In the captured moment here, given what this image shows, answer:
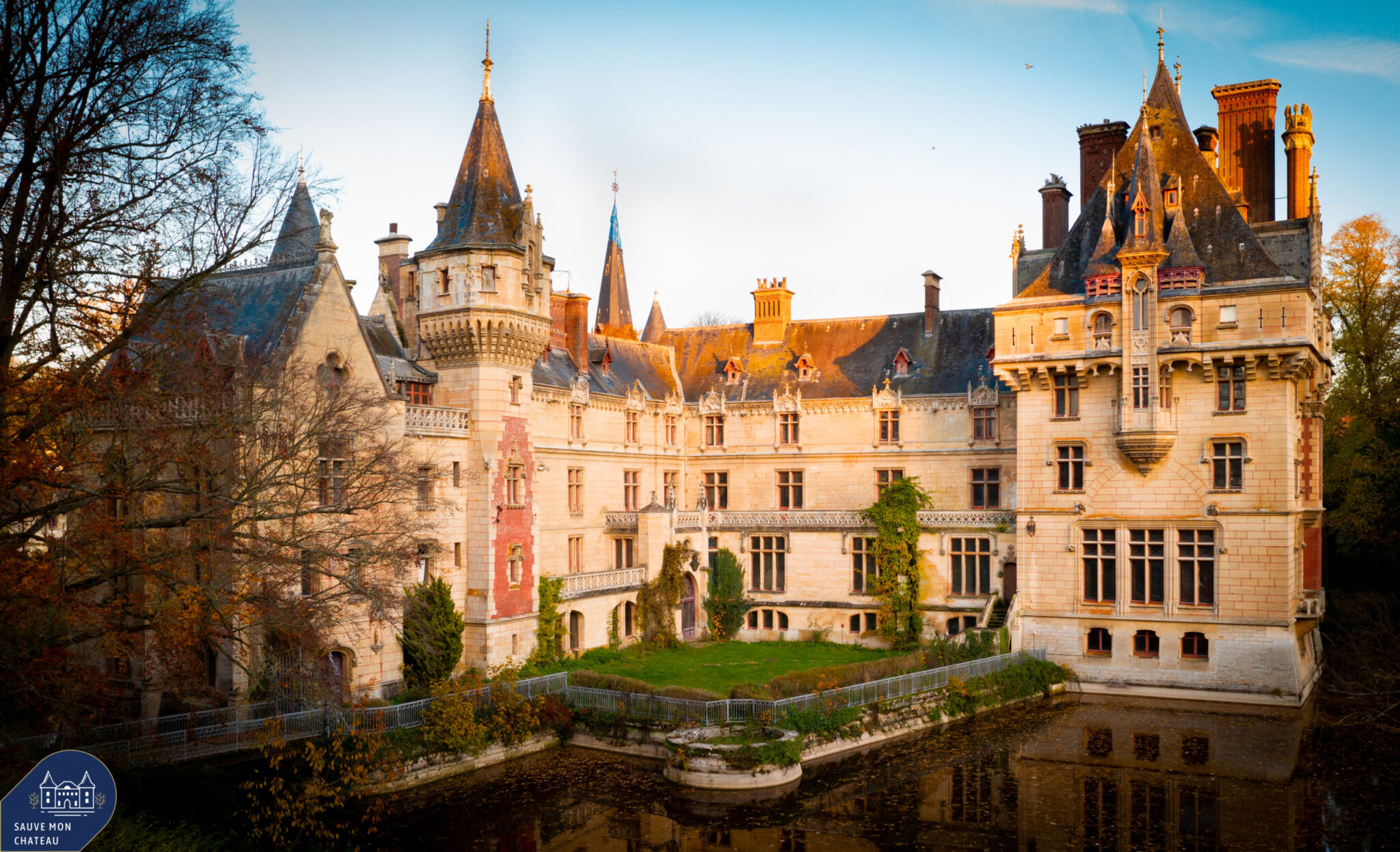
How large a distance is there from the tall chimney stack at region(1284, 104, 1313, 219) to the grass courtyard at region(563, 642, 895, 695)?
18.0 m

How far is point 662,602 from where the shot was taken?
34219mm

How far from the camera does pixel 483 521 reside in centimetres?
2772

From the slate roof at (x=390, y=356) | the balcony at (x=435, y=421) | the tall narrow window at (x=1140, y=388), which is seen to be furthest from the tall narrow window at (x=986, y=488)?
the slate roof at (x=390, y=356)

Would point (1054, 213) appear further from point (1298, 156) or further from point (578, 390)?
point (578, 390)

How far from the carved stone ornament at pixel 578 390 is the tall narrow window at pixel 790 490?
8376 millimetres

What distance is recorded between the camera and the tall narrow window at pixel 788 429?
38344mm

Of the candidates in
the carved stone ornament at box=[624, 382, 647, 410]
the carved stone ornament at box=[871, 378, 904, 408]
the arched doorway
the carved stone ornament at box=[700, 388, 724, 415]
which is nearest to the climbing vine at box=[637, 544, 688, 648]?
the arched doorway

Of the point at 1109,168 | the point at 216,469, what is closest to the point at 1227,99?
the point at 1109,168

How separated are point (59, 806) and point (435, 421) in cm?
2021

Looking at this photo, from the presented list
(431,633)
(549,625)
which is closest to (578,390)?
(549,625)

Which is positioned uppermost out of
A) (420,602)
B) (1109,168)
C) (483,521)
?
(1109,168)

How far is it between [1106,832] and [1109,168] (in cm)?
2321

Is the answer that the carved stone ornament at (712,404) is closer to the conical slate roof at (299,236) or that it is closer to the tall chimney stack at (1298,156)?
the conical slate roof at (299,236)

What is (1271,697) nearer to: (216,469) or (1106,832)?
(1106,832)
